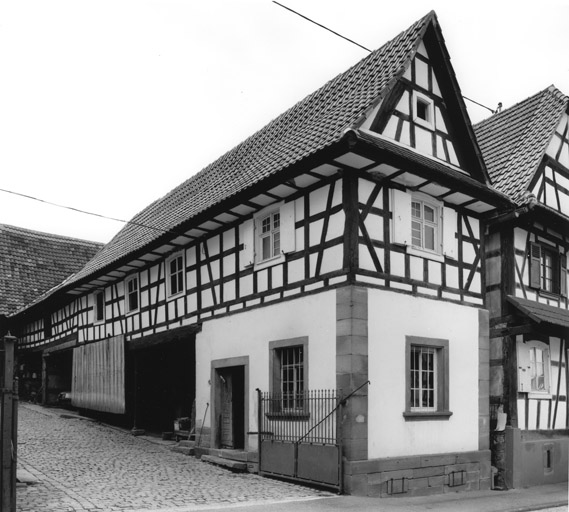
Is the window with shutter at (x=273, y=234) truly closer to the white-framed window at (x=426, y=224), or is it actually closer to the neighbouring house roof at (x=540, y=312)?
the white-framed window at (x=426, y=224)

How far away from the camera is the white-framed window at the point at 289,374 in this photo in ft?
44.4

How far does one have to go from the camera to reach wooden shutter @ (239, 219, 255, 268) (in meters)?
15.4

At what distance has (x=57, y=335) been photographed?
93.9 ft

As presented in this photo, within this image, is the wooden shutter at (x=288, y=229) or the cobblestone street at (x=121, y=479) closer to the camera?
the cobblestone street at (x=121, y=479)

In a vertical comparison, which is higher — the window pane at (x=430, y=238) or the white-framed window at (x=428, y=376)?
the window pane at (x=430, y=238)

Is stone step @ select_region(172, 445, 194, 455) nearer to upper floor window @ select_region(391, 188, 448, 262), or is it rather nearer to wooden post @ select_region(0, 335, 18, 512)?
upper floor window @ select_region(391, 188, 448, 262)

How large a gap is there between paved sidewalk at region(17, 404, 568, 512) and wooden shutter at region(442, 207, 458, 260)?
15.7 ft

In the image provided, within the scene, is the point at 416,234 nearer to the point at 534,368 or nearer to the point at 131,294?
the point at 534,368

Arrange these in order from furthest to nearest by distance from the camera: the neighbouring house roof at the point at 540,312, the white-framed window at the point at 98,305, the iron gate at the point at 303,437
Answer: the white-framed window at the point at 98,305
the neighbouring house roof at the point at 540,312
the iron gate at the point at 303,437

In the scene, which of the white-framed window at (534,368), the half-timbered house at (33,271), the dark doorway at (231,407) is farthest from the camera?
the half-timbered house at (33,271)

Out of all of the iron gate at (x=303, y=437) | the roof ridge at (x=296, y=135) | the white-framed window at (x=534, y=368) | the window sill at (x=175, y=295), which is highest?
the roof ridge at (x=296, y=135)

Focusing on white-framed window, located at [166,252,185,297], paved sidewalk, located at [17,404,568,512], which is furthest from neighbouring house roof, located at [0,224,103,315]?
paved sidewalk, located at [17,404,568,512]

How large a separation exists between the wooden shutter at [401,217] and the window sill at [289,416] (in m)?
3.66

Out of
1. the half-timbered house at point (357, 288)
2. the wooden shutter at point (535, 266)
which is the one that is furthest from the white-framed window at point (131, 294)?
the wooden shutter at point (535, 266)
